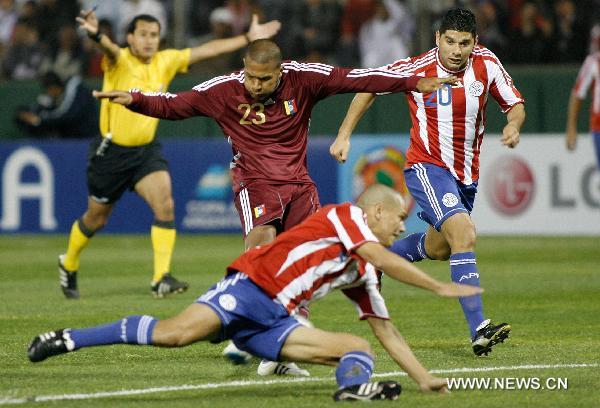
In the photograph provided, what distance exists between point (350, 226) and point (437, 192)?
2658 millimetres

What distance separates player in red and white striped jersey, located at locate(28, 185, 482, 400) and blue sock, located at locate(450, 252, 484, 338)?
1744 millimetres

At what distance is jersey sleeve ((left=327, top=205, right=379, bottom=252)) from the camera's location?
6.55 meters

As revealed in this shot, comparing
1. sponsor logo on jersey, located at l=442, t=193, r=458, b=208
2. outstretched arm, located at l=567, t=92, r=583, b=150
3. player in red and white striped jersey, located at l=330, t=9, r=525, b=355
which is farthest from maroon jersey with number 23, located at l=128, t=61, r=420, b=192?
outstretched arm, located at l=567, t=92, r=583, b=150

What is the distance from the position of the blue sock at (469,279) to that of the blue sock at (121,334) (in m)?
2.56

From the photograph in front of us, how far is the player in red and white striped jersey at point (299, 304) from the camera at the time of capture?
21.9ft

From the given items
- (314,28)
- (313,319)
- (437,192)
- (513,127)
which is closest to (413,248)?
(437,192)

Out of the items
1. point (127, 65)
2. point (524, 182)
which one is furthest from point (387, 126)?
point (127, 65)

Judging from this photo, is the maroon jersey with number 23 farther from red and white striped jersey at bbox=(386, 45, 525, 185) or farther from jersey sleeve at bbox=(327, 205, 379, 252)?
jersey sleeve at bbox=(327, 205, 379, 252)

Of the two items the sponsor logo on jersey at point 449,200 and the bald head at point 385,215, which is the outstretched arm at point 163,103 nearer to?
the sponsor logo on jersey at point 449,200

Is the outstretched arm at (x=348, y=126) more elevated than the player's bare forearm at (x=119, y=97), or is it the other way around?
the player's bare forearm at (x=119, y=97)

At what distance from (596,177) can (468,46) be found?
906cm

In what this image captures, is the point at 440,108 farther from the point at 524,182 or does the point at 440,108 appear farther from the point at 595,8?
the point at 595,8

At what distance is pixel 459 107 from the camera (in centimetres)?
939

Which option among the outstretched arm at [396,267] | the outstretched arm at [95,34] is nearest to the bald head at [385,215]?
the outstretched arm at [396,267]
